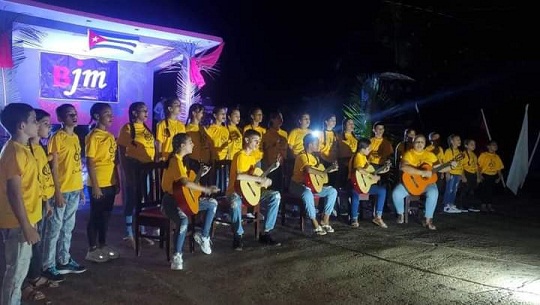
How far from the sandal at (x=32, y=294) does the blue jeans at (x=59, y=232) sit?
42cm

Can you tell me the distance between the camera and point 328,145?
8398 millimetres

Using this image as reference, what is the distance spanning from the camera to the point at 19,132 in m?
3.69

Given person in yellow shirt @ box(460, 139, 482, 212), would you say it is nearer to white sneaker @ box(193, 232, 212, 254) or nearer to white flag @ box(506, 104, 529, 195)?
white flag @ box(506, 104, 529, 195)

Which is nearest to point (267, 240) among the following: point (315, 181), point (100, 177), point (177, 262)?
point (315, 181)

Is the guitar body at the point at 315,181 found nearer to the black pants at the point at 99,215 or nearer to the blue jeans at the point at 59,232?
the black pants at the point at 99,215

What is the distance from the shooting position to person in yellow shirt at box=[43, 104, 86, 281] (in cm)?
491

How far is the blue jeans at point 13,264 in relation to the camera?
11.8 feet

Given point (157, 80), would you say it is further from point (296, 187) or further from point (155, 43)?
point (296, 187)

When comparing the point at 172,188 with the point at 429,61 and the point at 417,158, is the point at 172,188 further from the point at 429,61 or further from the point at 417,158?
the point at 429,61

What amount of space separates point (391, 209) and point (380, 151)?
1227 millimetres

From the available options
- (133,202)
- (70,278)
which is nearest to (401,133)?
(133,202)

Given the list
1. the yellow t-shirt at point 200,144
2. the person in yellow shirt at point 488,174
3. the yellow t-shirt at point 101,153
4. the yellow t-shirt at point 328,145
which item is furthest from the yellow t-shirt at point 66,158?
the person in yellow shirt at point 488,174

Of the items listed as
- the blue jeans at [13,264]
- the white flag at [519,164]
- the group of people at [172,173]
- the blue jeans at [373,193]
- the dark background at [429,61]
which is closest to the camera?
the blue jeans at [13,264]

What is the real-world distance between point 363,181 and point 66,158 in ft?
15.1
